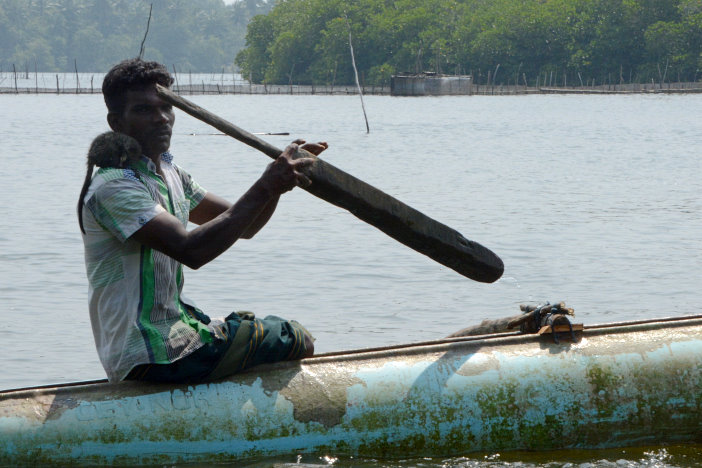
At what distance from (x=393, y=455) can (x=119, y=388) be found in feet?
3.94

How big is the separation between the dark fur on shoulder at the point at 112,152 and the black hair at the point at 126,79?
16cm

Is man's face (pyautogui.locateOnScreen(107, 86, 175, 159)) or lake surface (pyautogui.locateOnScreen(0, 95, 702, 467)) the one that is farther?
lake surface (pyautogui.locateOnScreen(0, 95, 702, 467))

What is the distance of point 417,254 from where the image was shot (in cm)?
1187

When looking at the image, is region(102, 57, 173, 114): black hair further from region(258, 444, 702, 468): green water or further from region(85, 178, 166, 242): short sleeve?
region(258, 444, 702, 468): green water

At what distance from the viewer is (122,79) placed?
3795 millimetres

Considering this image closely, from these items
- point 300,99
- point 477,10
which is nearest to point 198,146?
point 300,99

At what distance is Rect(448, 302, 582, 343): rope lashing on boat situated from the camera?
4.49 metres

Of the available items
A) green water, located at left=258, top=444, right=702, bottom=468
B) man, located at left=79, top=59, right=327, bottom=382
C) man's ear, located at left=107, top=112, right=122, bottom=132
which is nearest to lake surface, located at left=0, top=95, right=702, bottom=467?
green water, located at left=258, top=444, right=702, bottom=468

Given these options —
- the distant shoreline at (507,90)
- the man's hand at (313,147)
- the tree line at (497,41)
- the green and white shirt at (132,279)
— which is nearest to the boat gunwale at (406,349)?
the green and white shirt at (132,279)

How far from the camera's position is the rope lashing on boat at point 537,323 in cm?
449

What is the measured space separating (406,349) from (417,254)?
745 cm

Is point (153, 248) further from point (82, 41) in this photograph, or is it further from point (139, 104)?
point (82, 41)

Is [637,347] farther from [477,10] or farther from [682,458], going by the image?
[477,10]

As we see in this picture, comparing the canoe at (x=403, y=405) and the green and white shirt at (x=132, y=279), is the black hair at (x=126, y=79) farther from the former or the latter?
the canoe at (x=403, y=405)
